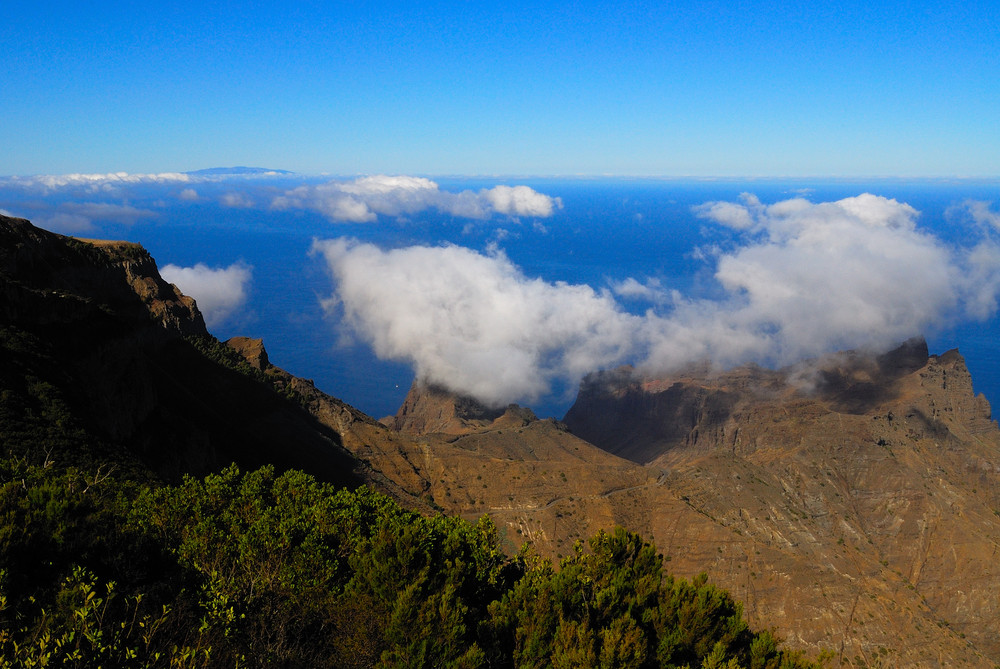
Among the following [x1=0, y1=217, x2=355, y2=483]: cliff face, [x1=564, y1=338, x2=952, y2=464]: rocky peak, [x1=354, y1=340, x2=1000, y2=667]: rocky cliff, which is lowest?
[x1=564, y1=338, x2=952, y2=464]: rocky peak

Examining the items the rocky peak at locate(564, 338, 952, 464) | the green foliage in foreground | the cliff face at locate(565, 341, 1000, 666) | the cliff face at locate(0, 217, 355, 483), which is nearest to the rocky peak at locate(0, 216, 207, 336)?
the cliff face at locate(0, 217, 355, 483)

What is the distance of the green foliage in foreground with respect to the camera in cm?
1655

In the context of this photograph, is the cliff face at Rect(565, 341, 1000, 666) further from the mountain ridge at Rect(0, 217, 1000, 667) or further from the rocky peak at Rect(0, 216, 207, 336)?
the rocky peak at Rect(0, 216, 207, 336)

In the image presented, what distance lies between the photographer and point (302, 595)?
22.4 m

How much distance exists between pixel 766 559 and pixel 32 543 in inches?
2590

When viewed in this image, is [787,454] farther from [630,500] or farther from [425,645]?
[425,645]

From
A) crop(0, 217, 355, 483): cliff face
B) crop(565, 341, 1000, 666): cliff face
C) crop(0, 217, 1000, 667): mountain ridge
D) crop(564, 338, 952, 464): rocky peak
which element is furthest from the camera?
crop(564, 338, 952, 464): rocky peak

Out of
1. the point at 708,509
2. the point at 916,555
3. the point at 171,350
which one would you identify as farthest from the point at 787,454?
the point at 171,350

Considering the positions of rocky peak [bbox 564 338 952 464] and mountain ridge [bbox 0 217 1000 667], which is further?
rocky peak [bbox 564 338 952 464]

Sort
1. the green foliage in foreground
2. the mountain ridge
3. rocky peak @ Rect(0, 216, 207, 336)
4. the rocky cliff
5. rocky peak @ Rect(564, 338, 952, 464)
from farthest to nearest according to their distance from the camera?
rocky peak @ Rect(564, 338, 952, 464), the rocky cliff, the mountain ridge, rocky peak @ Rect(0, 216, 207, 336), the green foliage in foreground

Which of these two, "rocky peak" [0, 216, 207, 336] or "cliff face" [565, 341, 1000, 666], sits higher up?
"rocky peak" [0, 216, 207, 336]

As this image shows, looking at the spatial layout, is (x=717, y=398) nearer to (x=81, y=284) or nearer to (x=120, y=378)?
(x=81, y=284)

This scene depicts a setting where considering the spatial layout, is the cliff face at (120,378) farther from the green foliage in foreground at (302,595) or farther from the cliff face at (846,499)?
the cliff face at (846,499)

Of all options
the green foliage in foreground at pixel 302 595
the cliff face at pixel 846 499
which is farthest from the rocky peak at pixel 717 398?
the green foliage in foreground at pixel 302 595
